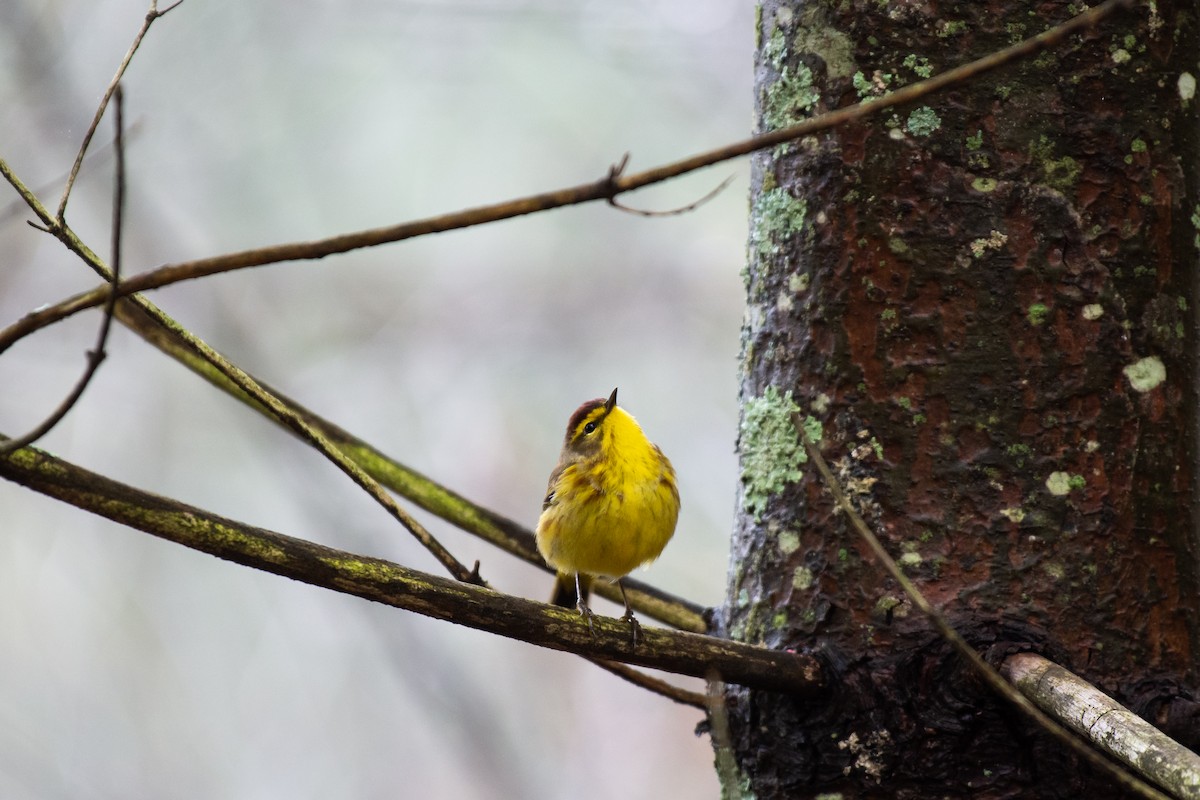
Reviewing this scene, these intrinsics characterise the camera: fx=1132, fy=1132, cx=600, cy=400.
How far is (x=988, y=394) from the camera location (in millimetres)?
2062

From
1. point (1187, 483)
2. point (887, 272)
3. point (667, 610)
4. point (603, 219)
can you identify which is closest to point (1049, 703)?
point (1187, 483)

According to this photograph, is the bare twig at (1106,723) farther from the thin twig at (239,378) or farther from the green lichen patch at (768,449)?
the thin twig at (239,378)

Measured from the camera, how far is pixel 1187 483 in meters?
2.09

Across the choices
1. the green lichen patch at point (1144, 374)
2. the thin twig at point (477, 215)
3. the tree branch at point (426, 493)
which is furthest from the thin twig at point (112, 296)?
the green lichen patch at point (1144, 374)

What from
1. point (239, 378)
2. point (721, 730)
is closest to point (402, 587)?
point (239, 378)

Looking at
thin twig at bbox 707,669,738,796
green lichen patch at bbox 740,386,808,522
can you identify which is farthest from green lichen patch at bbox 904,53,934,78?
thin twig at bbox 707,669,738,796

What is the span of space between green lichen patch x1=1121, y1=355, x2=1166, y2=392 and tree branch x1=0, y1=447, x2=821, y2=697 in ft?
2.53

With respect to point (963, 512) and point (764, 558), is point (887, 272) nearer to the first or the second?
point (963, 512)

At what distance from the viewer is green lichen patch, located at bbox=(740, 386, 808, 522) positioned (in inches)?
88.0

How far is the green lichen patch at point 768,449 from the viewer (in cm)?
223

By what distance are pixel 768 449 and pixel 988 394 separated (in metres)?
0.44

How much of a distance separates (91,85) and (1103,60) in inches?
190

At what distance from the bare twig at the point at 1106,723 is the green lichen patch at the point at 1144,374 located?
1.75 ft

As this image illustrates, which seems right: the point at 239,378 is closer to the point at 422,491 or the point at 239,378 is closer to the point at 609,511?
the point at 422,491
